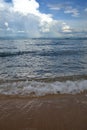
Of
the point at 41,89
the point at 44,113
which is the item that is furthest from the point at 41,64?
the point at 44,113

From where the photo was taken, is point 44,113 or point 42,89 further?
point 42,89

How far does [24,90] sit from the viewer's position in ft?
21.4

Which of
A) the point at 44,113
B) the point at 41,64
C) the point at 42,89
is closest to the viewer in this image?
the point at 44,113

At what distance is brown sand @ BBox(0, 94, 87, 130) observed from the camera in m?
3.97

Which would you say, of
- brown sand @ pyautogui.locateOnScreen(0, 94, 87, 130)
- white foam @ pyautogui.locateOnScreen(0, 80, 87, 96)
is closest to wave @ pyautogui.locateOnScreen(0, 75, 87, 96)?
white foam @ pyautogui.locateOnScreen(0, 80, 87, 96)

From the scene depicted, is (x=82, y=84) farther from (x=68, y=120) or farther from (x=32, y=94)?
(x=68, y=120)

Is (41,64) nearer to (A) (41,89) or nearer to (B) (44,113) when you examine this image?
(A) (41,89)

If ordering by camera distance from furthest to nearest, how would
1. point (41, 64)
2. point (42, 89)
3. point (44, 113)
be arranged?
point (41, 64)
point (42, 89)
point (44, 113)

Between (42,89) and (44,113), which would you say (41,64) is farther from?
(44,113)

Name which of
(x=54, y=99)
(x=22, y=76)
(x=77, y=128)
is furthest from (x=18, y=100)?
(x=22, y=76)

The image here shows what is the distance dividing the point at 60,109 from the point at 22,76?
4945 millimetres

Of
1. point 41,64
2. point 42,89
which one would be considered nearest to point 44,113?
point 42,89

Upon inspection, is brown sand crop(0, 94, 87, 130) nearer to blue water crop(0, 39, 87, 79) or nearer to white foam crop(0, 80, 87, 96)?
white foam crop(0, 80, 87, 96)

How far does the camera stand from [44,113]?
460cm
